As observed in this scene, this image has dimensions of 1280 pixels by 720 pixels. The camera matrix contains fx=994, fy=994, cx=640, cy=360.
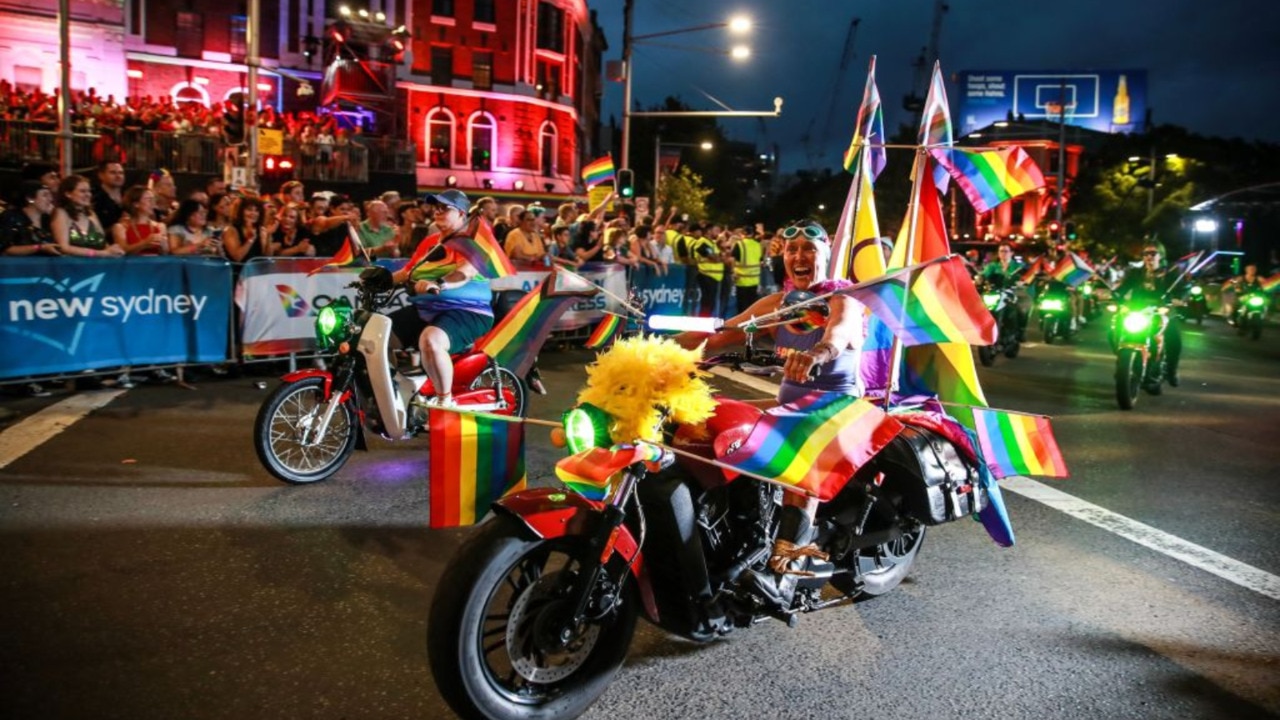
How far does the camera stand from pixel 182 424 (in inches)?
322

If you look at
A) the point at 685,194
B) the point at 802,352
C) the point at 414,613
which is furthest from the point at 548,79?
the point at 802,352

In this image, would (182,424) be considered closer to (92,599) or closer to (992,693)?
(92,599)

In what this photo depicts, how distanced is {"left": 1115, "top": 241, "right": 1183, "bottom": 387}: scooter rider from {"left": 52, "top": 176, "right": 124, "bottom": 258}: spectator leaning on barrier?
10.9 metres

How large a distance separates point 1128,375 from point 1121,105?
67538mm

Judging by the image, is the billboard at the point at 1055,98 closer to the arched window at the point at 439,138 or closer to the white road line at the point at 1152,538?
the arched window at the point at 439,138

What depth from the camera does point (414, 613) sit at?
4316mm

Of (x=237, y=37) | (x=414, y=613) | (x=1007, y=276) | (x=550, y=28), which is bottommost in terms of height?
(x=414, y=613)

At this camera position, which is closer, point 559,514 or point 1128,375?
point 559,514

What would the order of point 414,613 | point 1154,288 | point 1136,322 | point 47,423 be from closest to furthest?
1. point 414,613
2. point 47,423
3. point 1136,322
4. point 1154,288

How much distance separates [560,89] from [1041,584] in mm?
52370

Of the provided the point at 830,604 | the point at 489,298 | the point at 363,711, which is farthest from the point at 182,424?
the point at 830,604

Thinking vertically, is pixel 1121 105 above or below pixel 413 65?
above

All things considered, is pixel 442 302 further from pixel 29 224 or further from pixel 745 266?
pixel 745 266

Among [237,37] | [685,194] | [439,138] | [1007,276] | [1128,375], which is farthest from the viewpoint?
[685,194]
